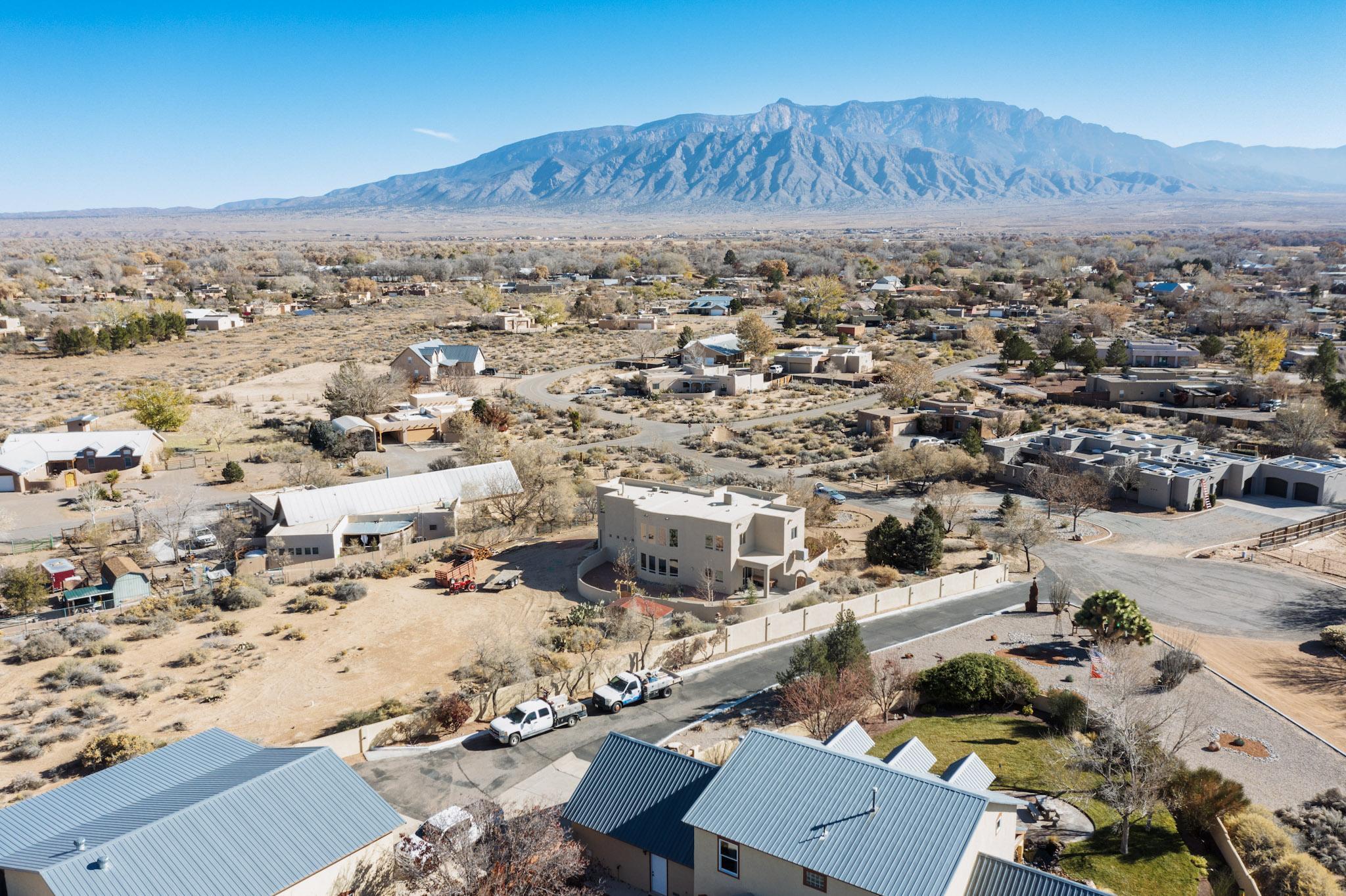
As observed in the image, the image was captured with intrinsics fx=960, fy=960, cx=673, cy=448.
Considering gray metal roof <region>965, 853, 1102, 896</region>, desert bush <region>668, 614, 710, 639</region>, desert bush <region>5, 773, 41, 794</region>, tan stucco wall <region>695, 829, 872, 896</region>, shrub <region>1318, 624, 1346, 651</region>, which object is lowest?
shrub <region>1318, 624, 1346, 651</region>

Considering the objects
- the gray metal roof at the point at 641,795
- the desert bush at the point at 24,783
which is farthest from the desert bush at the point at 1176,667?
the desert bush at the point at 24,783

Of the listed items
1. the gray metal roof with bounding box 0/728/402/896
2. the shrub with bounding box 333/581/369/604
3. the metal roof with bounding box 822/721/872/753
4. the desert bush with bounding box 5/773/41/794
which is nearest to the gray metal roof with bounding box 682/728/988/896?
the metal roof with bounding box 822/721/872/753

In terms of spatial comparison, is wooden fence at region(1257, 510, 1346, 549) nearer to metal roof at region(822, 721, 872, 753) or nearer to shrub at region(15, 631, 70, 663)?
metal roof at region(822, 721, 872, 753)

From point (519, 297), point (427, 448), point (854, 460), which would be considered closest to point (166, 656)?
point (427, 448)

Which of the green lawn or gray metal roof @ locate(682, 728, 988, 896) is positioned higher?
gray metal roof @ locate(682, 728, 988, 896)

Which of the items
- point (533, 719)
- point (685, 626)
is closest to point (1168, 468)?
point (685, 626)

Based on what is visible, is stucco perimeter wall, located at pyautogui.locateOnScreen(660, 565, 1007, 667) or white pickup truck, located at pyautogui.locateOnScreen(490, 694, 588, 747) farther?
stucco perimeter wall, located at pyautogui.locateOnScreen(660, 565, 1007, 667)

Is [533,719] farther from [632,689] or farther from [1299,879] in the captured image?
Answer: [1299,879]

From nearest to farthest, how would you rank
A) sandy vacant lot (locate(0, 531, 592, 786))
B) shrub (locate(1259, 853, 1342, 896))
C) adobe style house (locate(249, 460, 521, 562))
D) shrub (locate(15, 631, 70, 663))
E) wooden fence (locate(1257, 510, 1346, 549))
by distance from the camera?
shrub (locate(1259, 853, 1342, 896)) < sandy vacant lot (locate(0, 531, 592, 786)) < shrub (locate(15, 631, 70, 663)) < adobe style house (locate(249, 460, 521, 562)) < wooden fence (locate(1257, 510, 1346, 549))
